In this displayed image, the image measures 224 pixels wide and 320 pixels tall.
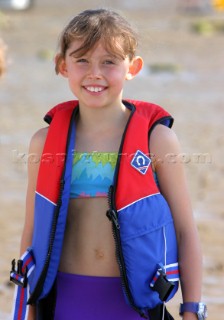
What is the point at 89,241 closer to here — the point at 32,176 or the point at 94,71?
the point at 32,176

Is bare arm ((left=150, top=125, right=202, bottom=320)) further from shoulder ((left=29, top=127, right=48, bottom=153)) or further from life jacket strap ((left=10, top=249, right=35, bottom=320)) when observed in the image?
life jacket strap ((left=10, top=249, right=35, bottom=320))

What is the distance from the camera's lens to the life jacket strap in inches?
120

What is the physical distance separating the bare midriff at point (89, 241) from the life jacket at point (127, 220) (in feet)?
0.26

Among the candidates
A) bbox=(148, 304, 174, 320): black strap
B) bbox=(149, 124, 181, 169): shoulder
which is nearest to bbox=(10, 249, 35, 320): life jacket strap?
bbox=(148, 304, 174, 320): black strap

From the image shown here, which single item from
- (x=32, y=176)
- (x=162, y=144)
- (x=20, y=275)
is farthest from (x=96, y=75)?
(x=20, y=275)

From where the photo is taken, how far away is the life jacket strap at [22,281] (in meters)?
3.05

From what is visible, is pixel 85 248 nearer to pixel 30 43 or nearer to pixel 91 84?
pixel 91 84

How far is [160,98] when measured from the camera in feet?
49.5

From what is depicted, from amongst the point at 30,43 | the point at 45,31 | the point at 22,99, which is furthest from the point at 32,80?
the point at 45,31

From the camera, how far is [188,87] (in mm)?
16734

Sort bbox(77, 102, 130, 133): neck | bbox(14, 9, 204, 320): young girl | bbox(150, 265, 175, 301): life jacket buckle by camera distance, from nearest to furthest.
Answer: bbox(150, 265, 175, 301): life jacket buckle → bbox(14, 9, 204, 320): young girl → bbox(77, 102, 130, 133): neck

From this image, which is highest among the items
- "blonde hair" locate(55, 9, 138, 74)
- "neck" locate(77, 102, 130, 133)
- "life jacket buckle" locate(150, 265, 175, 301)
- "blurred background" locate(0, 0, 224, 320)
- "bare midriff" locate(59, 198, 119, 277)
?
"blurred background" locate(0, 0, 224, 320)

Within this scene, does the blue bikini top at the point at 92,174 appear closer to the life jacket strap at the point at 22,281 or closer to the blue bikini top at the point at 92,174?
the blue bikini top at the point at 92,174

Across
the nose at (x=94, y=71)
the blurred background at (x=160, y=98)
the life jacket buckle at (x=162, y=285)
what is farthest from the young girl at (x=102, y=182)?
the blurred background at (x=160, y=98)
